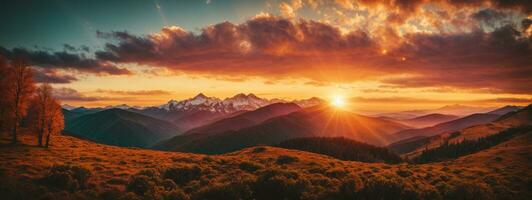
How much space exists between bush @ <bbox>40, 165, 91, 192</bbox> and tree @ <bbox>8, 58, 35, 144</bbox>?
1128 inches

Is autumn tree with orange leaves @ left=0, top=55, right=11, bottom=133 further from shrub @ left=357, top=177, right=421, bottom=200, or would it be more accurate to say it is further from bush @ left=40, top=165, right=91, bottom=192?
shrub @ left=357, top=177, right=421, bottom=200

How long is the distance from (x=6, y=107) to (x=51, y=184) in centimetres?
3410

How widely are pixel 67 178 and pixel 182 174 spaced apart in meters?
11.5

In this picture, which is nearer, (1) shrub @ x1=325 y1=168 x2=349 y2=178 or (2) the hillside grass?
(2) the hillside grass

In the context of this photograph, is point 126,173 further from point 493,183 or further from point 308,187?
point 493,183

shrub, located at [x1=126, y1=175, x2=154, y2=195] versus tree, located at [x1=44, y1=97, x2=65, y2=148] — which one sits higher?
tree, located at [x1=44, y1=97, x2=65, y2=148]

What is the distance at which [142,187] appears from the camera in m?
28.8

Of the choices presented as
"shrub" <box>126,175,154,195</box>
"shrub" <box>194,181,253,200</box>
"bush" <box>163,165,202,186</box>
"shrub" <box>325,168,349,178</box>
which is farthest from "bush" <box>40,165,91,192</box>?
"shrub" <box>325,168,349,178</box>

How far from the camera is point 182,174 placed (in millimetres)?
33719

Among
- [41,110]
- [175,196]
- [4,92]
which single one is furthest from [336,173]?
[4,92]

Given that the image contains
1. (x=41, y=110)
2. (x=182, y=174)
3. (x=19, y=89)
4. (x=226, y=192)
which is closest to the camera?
(x=226, y=192)

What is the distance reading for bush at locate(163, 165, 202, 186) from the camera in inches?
1284

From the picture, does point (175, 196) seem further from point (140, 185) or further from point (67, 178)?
point (67, 178)

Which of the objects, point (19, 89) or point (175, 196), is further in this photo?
point (19, 89)
